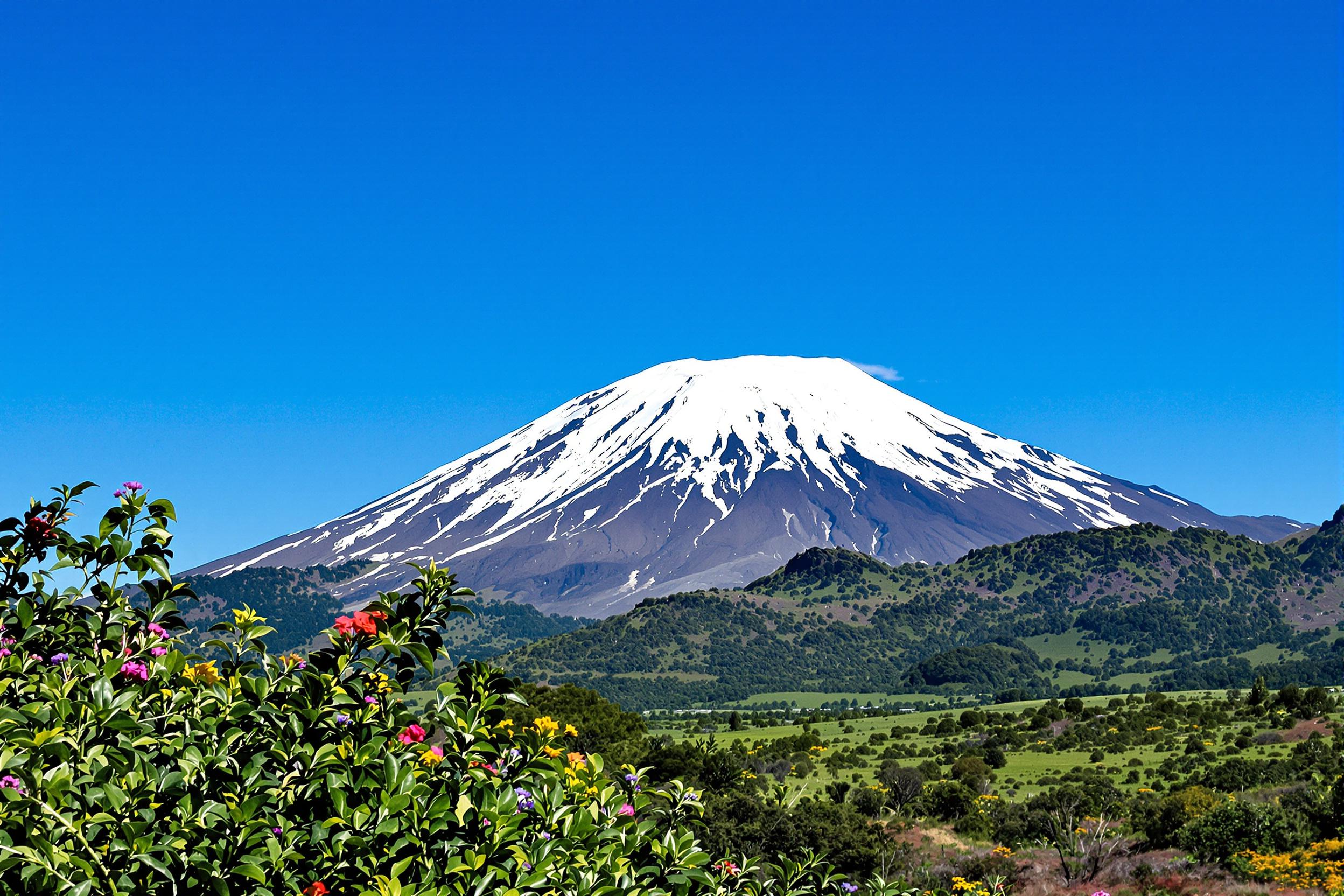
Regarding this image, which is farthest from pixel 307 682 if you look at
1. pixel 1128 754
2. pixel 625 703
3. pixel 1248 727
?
pixel 625 703

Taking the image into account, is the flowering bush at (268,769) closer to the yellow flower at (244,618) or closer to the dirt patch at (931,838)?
the yellow flower at (244,618)

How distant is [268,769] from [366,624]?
2.63ft

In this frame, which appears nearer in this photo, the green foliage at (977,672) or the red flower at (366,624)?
the red flower at (366,624)

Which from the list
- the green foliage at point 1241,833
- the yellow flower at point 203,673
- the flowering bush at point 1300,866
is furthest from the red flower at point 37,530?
the green foliage at point 1241,833

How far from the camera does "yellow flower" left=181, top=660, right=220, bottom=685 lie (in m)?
5.84

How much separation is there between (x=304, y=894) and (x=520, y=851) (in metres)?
0.84

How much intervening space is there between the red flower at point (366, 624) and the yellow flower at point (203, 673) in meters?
0.74

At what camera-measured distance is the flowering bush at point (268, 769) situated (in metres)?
4.29

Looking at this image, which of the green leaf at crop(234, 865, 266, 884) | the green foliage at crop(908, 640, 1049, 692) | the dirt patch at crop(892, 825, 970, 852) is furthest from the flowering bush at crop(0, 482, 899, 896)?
the green foliage at crop(908, 640, 1049, 692)

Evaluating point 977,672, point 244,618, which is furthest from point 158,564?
point 977,672

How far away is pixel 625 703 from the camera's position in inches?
7677

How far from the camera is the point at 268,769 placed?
4.87m

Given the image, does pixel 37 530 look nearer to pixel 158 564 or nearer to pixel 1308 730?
pixel 158 564

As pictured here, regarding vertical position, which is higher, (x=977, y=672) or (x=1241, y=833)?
(x=1241, y=833)
